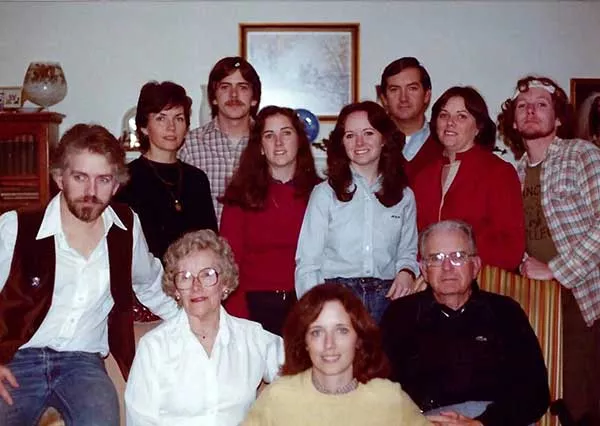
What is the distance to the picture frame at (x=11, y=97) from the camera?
505 cm

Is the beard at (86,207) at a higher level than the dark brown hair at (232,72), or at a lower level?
lower

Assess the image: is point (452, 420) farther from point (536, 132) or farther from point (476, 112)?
point (536, 132)

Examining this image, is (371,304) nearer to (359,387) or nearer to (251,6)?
(359,387)

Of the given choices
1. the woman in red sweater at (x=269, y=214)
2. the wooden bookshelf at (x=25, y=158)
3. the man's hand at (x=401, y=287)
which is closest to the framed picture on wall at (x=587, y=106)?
the man's hand at (x=401, y=287)

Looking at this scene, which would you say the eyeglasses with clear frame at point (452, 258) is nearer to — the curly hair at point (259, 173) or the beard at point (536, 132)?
the curly hair at point (259, 173)

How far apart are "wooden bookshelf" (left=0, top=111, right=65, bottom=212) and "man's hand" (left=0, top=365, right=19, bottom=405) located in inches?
101

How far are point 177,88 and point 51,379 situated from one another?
1.39 m

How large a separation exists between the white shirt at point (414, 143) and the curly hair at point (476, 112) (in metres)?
0.38

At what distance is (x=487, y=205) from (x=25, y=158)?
3148 millimetres

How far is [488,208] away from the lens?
301cm

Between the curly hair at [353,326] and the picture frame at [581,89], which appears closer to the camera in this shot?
the curly hair at [353,326]

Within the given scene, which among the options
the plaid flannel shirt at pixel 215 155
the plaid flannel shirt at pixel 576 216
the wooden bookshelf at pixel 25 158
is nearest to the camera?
the plaid flannel shirt at pixel 576 216

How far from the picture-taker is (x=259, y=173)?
3.17 m

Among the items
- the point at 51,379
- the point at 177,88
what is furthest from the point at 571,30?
the point at 51,379
